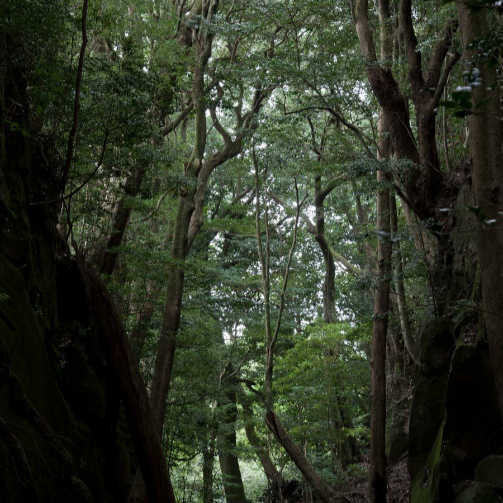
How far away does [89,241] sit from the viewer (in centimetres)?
1048

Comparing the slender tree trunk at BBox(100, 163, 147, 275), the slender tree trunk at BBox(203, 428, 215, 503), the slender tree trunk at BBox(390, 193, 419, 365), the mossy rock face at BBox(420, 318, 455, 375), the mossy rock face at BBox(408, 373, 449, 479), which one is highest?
the slender tree trunk at BBox(100, 163, 147, 275)

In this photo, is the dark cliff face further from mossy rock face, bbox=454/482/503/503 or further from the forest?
mossy rock face, bbox=454/482/503/503

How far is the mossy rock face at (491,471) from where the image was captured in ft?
17.6

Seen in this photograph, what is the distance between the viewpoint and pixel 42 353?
5.73m

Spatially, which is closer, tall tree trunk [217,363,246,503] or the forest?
the forest

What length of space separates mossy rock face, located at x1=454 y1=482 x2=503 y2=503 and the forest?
36 mm

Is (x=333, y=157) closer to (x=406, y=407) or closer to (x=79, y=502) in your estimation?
(x=406, y=407)

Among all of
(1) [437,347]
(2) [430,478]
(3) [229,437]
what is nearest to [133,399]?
(2) [430,478]

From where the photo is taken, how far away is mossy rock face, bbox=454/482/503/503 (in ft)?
16.7

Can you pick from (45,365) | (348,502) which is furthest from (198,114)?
(348,502)

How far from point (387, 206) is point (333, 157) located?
233cm

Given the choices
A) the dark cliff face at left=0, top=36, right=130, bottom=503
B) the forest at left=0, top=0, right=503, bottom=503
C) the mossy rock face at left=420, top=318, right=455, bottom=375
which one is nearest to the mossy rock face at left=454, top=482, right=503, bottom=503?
the forest at left=0, top=0, right=503, bottom=503

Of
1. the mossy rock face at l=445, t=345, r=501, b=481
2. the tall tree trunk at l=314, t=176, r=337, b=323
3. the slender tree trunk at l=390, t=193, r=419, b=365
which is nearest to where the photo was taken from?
the mossy rock face at l=445, t=345, r=501, b=481

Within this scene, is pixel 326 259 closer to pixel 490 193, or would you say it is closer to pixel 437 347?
pixel 437 347
